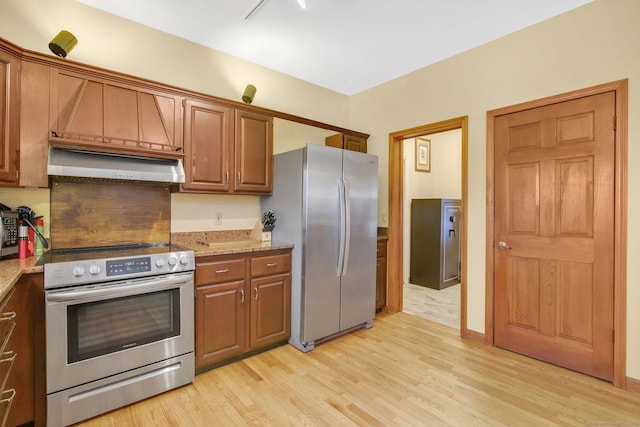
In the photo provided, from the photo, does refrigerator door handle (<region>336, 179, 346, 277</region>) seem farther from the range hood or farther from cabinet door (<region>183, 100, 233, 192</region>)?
the range hood

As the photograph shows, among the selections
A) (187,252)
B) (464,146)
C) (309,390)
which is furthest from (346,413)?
(464,146)

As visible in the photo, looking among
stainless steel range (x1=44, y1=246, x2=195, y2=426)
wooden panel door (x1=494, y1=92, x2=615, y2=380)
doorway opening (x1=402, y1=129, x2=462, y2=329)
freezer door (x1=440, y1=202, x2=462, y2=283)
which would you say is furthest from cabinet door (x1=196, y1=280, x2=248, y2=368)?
freezer door (x1=440, y1=202, x2=462, y2=283)

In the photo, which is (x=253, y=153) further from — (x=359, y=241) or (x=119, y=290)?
(x=119, y=290)

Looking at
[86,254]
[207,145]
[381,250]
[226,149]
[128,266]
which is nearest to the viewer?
[128,266]

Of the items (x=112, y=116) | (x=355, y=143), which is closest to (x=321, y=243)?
(x=355, y=143)

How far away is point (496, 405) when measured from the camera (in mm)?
2076

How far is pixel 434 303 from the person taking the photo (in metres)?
4.23

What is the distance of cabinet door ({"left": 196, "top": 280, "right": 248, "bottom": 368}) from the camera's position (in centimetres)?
237

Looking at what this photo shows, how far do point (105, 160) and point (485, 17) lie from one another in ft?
10.3

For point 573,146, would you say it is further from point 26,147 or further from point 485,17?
point 26,147

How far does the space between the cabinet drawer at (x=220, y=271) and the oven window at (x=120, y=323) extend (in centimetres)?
20

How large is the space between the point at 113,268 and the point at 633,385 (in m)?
3.57

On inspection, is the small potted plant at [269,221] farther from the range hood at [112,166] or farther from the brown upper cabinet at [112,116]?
the brown upper cabinet at [112,116]

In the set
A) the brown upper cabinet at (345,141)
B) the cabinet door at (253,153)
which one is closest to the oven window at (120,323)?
the cabinet door at (253,153)
